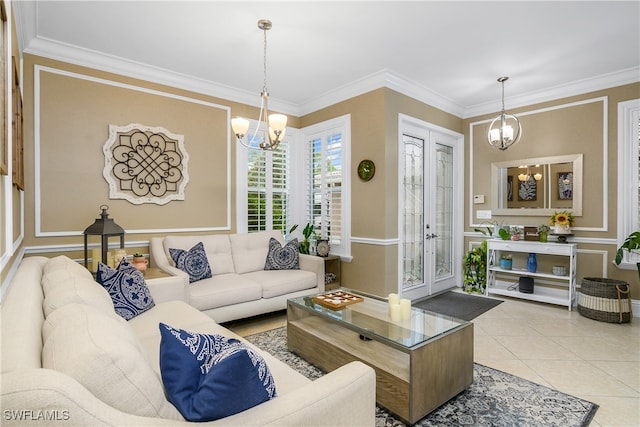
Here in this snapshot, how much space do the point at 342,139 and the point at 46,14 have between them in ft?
10.4

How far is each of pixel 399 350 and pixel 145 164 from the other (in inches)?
131

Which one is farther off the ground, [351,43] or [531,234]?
[351,43]

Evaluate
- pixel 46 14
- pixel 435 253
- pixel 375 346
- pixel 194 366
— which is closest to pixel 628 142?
pixel 435 253

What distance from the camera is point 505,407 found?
2.04 metres

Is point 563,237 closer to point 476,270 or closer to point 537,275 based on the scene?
point 537,275

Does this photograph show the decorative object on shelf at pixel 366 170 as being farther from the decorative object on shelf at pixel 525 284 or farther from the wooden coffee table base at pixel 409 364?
the decorative object on shelf at pixel 525 284

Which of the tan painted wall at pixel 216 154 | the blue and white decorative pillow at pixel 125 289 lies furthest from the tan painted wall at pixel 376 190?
the blue and white decorative pillow at pixel 125 289

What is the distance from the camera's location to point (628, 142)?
3.82 meters

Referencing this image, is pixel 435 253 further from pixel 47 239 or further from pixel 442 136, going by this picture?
pixel 47 239

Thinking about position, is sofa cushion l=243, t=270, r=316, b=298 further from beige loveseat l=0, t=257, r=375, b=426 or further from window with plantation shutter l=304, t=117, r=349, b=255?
beige loveseat l=0, t=257, r=375, b=426

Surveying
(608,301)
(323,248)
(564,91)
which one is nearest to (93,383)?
(323,248)

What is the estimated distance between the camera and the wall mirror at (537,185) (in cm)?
422

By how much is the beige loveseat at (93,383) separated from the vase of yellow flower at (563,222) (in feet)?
13.3

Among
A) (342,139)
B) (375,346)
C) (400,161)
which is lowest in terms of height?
(375,346)
